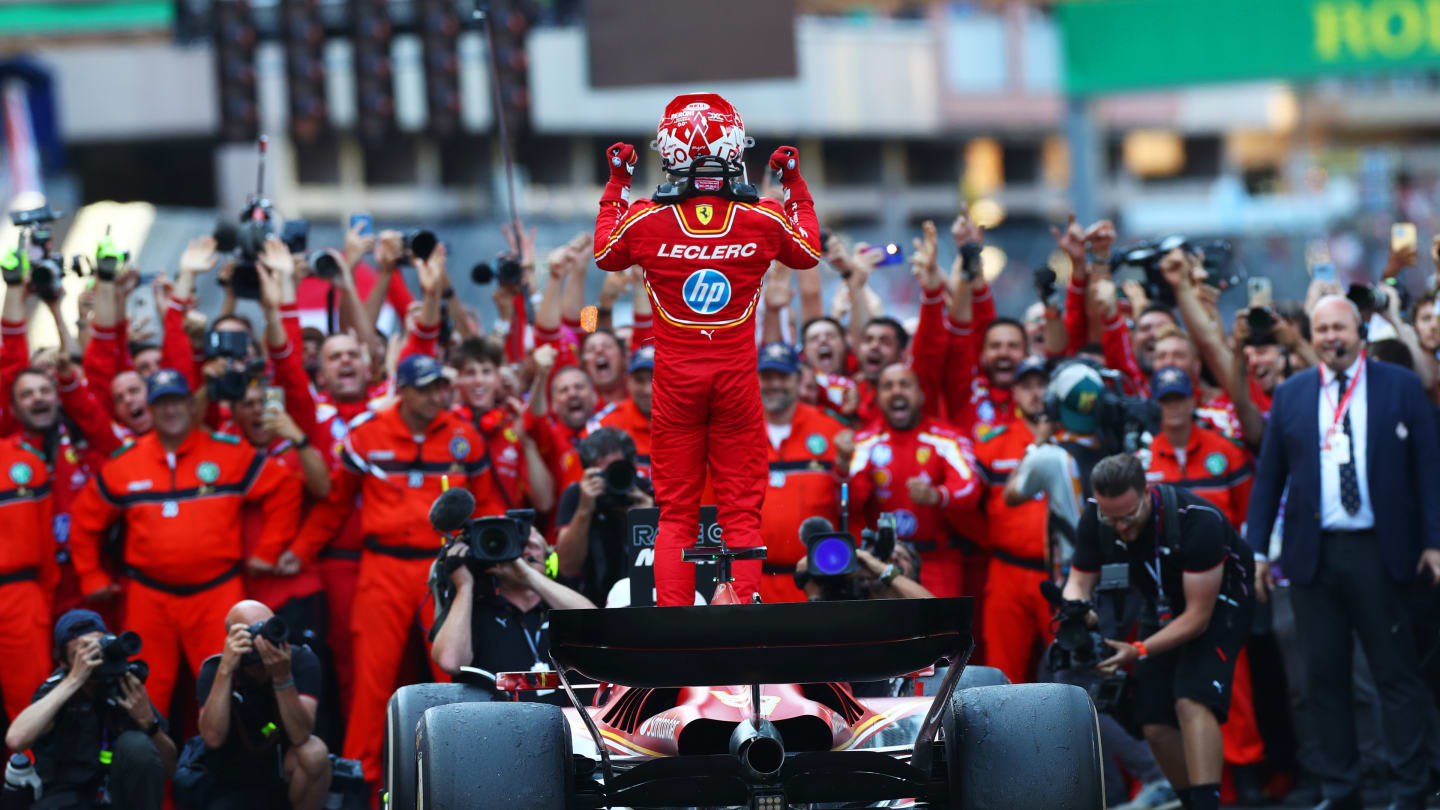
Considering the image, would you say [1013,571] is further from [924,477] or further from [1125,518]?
[1125,518]

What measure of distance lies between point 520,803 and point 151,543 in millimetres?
3780

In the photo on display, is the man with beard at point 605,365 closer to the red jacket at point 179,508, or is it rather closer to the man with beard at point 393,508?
the man with beard at point 393,508

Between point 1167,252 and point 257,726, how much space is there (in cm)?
457

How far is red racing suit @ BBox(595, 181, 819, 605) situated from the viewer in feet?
20.2

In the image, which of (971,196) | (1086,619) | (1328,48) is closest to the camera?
(1086,619)

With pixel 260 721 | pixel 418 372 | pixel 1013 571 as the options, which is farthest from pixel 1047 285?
pixel 260 721

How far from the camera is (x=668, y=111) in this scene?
19.9 ft

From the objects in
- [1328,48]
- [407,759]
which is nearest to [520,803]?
[407,759]

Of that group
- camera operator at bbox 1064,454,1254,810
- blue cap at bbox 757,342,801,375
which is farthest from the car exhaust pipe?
blue cap at bbox 757,342,801,375

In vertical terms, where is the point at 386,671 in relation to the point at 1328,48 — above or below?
below

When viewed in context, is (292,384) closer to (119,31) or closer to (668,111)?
(668,111)

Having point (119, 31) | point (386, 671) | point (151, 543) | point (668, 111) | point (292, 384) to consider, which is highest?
point (119, 31)

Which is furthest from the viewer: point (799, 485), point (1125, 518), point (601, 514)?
point (799, 485)

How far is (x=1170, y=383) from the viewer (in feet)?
27.5
